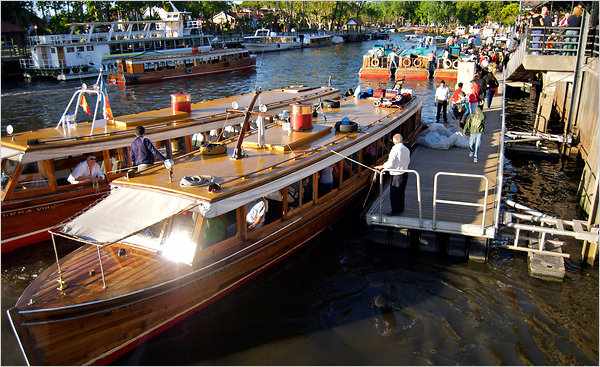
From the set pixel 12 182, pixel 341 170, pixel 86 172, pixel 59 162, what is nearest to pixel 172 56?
pixel 59 162

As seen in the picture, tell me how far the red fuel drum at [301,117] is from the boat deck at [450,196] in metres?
2.86

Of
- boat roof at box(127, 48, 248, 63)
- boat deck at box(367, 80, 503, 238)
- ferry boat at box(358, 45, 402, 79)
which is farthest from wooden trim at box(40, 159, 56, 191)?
ferry boat at box(358, 45, 402, 79)

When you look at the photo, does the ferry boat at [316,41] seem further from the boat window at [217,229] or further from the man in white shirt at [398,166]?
the boat window at [217,229]

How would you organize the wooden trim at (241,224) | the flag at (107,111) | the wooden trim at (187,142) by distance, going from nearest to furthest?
the wooden trim at (241,224)
the flag at (107,111)
the wooden trim at (187,142)

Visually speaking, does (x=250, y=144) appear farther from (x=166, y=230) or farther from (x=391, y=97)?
(x=391, y=97)

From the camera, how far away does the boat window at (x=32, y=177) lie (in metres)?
12.7

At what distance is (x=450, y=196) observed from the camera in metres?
13.1

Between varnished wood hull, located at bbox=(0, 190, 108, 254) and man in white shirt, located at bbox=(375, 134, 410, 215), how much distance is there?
8.41m

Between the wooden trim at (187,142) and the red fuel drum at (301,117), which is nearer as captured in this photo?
the red fuel drum at (301,117)

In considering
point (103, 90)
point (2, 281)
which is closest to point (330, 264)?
point (2, 281)

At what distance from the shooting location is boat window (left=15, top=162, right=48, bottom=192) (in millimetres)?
12745

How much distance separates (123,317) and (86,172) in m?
7.08

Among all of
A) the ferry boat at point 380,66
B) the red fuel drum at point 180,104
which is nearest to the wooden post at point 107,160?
the red fuel drum at point 180,104

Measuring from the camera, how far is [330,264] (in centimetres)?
1209
